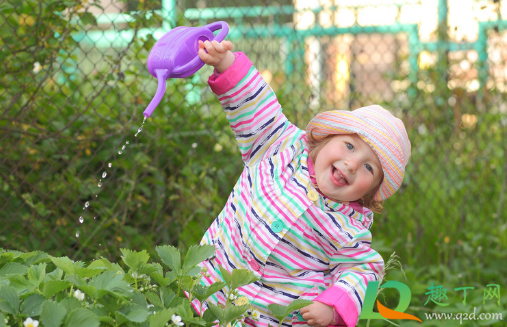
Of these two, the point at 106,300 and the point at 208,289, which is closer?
the point at 106,300

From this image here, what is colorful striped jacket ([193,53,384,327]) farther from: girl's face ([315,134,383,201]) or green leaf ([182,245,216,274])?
green leaf ([182,245,216,274])

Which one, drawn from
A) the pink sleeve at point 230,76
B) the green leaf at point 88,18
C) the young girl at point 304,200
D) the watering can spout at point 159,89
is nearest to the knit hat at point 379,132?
the young girl at point 304,200

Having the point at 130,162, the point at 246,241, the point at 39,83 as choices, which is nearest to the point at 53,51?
the point at 39,83

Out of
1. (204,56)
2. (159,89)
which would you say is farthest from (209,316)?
(204,56)

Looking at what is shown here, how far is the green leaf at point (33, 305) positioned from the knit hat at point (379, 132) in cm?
102

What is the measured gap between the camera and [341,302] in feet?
5.52

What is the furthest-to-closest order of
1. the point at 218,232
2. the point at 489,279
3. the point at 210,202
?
the point at 489,279 → the point at 210,202 → the point at 218,232

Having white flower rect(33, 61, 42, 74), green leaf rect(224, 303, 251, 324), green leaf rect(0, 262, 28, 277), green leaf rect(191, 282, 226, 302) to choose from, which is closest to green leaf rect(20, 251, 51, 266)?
green leaf rect(0, 262, 28, 277)

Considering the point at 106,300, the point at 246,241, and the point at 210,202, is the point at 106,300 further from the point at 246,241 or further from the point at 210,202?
the point at 210,202

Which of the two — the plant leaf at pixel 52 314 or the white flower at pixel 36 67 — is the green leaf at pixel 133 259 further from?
the white flower at pixel 36 67

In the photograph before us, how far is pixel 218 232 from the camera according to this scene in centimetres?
191

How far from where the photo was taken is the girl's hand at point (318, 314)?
167cm

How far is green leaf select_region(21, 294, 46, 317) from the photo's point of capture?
3.78 ft

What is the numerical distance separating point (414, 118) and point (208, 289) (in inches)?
102
